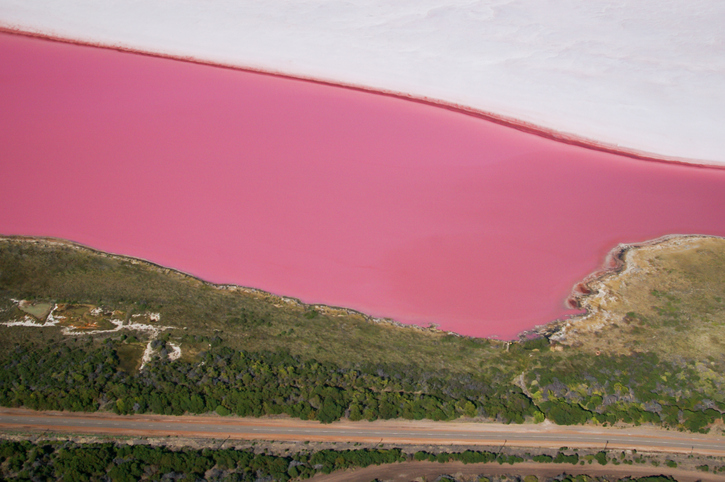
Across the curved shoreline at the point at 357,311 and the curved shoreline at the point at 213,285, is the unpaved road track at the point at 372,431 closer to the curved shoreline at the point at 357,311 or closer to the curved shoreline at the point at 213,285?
the curved shoreline at the point at 357,311

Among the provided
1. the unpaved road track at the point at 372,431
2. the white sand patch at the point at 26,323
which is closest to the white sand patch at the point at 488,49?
the unpaved road track at the point at 372,431

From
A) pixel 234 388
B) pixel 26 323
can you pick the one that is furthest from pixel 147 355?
pixel 26 323

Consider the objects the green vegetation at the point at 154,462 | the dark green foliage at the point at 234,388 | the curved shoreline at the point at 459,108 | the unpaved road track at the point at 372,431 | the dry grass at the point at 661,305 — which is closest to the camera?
the green vegetation at the point at 154,462

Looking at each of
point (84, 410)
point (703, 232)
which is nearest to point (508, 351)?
point (703, 232)

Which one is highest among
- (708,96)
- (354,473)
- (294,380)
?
(708,96)

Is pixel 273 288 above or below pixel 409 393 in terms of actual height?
above

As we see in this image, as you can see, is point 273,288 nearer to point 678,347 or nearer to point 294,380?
point 294,380

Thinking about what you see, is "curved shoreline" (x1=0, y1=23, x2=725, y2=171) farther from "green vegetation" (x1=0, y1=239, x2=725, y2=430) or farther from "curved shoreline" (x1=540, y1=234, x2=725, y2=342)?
"green vegetation" (x1=0, y1=239, x2=725, y2=430)

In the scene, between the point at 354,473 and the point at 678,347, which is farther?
the point at 678,347
